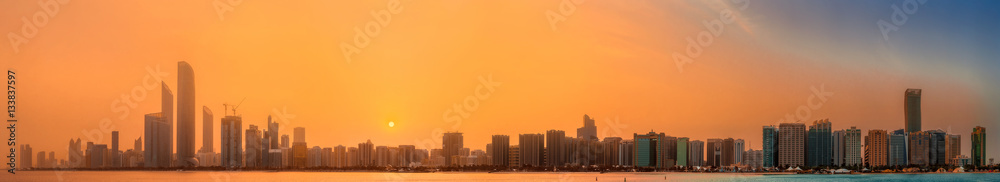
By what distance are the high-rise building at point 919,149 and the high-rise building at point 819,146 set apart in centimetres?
954

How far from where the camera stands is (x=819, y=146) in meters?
124

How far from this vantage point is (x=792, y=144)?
→ 123438mm

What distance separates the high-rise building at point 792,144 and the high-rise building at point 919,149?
497 inches

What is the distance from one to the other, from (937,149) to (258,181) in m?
78.7

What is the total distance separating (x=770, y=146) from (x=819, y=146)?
233 inches

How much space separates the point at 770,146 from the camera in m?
127

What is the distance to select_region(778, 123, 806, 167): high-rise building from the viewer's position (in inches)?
4857

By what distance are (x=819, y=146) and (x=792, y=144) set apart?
10.6 feet

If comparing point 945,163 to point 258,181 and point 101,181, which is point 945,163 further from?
point 101,181

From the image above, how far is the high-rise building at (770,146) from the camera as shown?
411 feet

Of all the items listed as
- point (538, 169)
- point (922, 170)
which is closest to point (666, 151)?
point (538, 169)

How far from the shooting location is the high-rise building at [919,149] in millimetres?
123106

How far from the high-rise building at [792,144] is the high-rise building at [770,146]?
24.8 inches

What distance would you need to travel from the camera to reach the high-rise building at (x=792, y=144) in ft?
405
